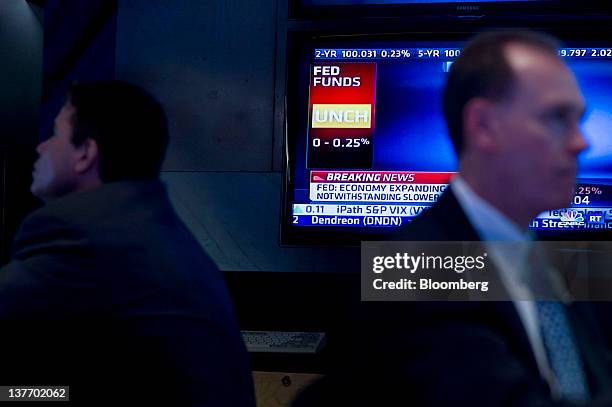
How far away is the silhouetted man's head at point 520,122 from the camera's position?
28.8 inches

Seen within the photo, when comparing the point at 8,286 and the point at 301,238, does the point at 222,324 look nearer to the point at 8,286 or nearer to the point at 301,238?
the point at 8,286

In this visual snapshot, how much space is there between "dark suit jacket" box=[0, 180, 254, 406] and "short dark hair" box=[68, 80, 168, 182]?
0.58 ft

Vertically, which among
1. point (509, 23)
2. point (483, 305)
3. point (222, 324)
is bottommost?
point (222, 324)

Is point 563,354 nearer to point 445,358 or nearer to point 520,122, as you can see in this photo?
point 445,358

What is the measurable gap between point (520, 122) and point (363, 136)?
1396 mm

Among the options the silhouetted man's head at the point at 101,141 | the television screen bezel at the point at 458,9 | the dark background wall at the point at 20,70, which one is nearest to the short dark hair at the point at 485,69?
the silhouetted man's head at the point at 101,141

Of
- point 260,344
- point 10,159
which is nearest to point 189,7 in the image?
point 10,159

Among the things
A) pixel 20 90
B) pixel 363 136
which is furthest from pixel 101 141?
pixel 20 90

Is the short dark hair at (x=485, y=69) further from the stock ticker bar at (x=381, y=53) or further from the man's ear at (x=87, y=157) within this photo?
the stock ticker bar at (x=381, y=53)

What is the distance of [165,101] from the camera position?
97.3 inches

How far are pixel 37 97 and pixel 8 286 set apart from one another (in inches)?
84.1

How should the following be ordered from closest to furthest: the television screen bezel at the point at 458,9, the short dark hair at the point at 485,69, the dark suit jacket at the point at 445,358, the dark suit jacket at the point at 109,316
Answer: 1. the dark suit jacket at the point at 445,358
2. the short dark hair at the point at 485,69
3. the dark suit jacket at the point at 109,316
4. the television screen bezel at the point at 458,9

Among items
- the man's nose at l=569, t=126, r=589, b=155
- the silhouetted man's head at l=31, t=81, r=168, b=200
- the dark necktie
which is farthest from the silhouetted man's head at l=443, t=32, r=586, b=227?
the silhouetted man's head at l=31, t=81, r=168, b=200

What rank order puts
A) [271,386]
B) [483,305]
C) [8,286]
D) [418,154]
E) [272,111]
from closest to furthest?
[483,305] < [8,286] < [271,386] < [418,154] < [272,111]
